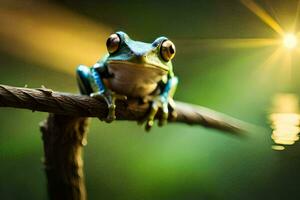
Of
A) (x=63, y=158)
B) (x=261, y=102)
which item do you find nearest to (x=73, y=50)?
(x=63, y=158)

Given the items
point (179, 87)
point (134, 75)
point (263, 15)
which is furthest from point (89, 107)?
point (179, 87)

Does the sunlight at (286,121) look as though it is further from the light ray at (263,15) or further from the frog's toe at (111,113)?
the frog's toe at (111,113)

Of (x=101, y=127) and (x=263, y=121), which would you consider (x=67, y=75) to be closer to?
(x=101, y=127)

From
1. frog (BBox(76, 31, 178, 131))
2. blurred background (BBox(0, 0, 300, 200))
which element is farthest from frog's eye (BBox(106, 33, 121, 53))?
blurred background (BBox(0, 0, 300, 200))

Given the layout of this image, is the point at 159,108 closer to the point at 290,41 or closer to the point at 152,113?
the point at 152,113

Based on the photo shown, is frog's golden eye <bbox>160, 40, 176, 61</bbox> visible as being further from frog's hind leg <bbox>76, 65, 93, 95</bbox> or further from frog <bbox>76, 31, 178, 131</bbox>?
frog's hind leg <bbox>76, 65, 93, 95</bbox>

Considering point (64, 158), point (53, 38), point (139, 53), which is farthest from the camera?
point (53, 38)

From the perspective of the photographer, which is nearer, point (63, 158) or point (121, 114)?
point (121, 114)
